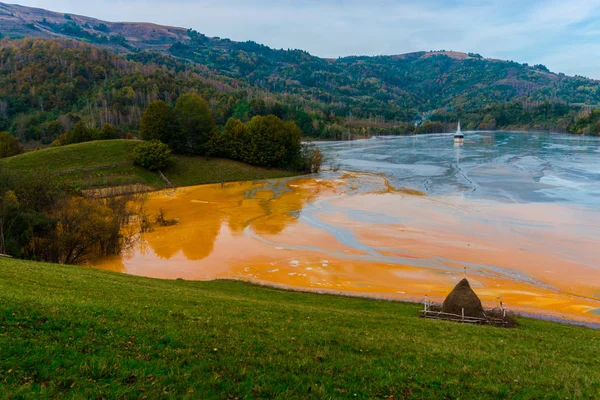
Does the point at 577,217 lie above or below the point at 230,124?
below

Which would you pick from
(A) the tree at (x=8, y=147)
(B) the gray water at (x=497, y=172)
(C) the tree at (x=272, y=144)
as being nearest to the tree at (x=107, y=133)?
(A) the tree at (x=8, y=147)

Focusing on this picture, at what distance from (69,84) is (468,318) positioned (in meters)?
157

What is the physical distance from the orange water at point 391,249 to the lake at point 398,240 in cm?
9

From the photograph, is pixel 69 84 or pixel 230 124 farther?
pixel 69 84

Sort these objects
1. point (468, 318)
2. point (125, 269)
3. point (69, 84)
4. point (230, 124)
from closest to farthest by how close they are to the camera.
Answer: point (468, 318), point (125, 269), point (230, 124), point (69, 84)

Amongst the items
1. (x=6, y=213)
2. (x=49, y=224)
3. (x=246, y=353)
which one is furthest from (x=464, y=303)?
(x=6, y=213)

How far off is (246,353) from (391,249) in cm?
2560

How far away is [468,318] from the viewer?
1734 centimetres

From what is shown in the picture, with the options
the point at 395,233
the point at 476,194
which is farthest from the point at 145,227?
the point at 476,194

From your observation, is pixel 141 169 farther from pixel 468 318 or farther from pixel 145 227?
pixel 468 318

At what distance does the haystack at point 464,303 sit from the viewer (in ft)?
→ 57.9

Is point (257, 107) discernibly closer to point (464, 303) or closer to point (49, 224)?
point (49, 224)

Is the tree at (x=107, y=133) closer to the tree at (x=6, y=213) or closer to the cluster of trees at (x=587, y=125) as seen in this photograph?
the tree at (x=6, y=213)

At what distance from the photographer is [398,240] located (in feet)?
116
